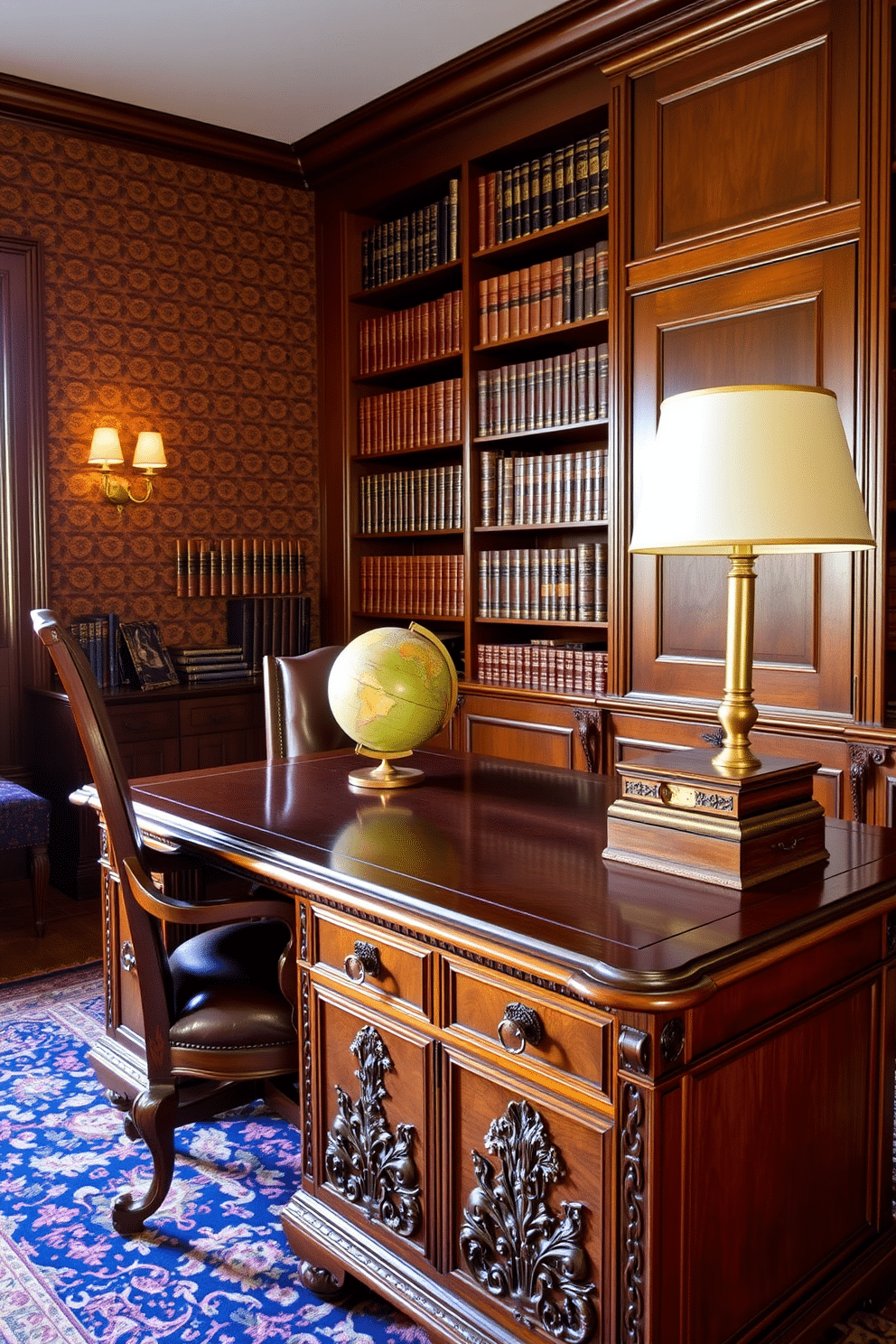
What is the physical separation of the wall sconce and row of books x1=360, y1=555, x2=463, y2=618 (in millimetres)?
1091

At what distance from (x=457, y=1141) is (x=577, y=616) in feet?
8.84

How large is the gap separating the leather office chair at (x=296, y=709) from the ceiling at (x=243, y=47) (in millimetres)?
2433

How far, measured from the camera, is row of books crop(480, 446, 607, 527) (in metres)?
4.21

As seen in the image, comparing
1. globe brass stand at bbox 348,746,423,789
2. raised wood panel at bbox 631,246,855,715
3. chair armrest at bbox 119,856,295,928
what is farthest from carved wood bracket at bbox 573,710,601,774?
chair armrest at bbox 119,856,295,928

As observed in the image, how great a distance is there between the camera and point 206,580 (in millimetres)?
5266

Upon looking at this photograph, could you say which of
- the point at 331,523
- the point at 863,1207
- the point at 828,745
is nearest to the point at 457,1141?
the point at 863,1207

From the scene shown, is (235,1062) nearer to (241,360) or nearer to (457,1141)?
(457,1141)

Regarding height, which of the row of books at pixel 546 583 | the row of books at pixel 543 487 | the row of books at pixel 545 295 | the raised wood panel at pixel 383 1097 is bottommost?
the raised wood panel at pixel 383 1097

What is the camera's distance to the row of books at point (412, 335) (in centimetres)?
475

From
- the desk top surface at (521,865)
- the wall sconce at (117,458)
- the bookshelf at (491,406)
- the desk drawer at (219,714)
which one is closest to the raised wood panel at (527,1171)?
the desk top surface at (521,865)

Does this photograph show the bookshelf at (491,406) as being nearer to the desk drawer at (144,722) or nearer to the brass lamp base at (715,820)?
the desk drawer at (144,722)

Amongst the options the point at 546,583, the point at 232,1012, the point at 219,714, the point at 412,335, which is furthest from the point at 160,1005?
the point at 412,335

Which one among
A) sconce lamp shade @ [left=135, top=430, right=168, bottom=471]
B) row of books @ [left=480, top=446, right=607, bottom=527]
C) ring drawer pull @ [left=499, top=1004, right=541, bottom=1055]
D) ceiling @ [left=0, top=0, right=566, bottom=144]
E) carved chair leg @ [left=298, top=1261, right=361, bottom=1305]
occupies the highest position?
ceiling @ [left=0, top=0, right=566, bottom=144]

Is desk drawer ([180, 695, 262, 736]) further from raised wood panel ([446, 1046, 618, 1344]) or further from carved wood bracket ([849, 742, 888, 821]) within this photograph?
raised wood panel ([446, 1046, 618, 1344])
